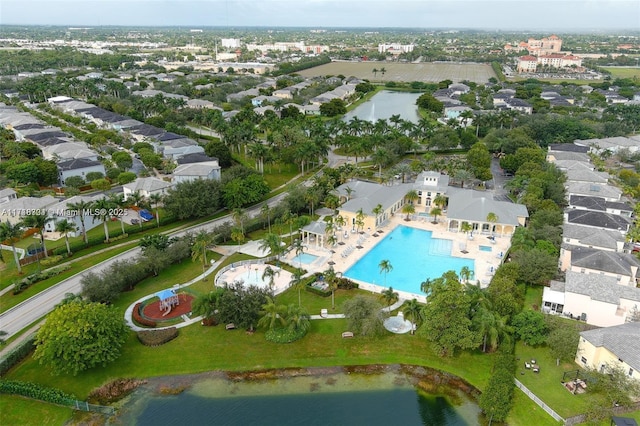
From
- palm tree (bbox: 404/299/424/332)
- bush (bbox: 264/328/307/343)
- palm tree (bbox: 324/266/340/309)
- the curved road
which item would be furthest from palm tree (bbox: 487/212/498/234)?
the curved road

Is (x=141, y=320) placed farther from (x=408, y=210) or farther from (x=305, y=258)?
(x=408, y=210)

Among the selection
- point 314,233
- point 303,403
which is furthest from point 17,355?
Result: point 314,233

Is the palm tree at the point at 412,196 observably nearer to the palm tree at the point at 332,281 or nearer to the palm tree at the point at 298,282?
the palm tree at the point at 332,281

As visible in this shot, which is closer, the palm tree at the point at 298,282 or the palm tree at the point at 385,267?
the palm tree at the point at 298,282

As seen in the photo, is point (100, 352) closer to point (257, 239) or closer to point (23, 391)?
point (23, 391)

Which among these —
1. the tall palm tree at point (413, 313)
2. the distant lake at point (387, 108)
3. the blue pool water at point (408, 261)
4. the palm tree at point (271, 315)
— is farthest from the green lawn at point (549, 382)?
the distant lake at point (387, 108)

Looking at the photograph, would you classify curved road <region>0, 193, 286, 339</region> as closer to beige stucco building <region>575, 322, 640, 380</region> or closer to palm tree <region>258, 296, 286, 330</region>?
palm tree <region>258, 296, 286, 330</region>

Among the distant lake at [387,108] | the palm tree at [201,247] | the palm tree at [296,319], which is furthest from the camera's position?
the distant lake at [387,108]
